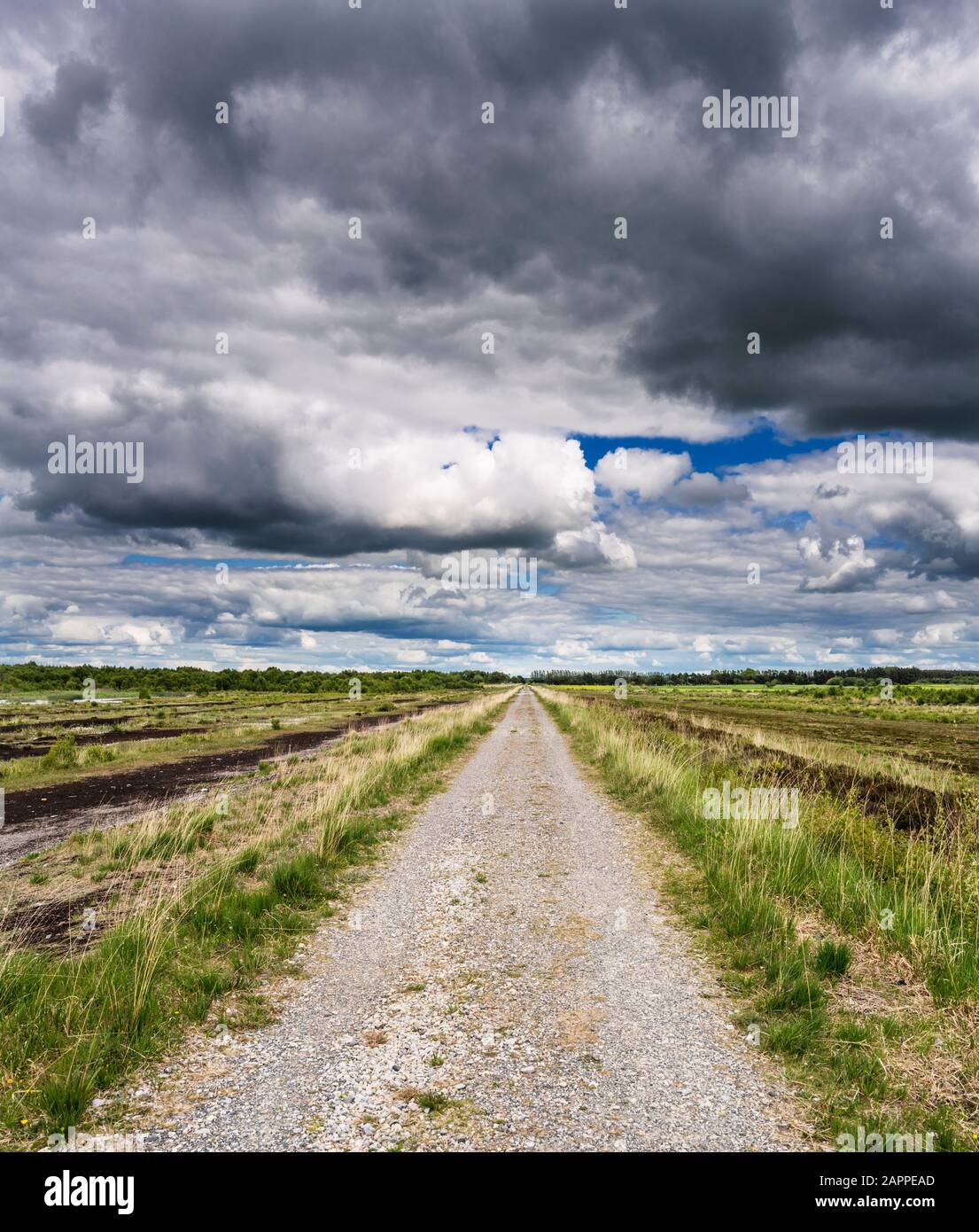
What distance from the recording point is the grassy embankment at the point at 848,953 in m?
4.70

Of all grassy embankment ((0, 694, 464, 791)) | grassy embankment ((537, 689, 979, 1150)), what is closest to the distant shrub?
grassy embankment ((0, 694, 464, 791))

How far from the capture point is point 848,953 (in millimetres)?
6750

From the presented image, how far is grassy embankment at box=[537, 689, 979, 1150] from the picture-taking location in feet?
15.4

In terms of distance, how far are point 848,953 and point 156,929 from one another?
7258 mm

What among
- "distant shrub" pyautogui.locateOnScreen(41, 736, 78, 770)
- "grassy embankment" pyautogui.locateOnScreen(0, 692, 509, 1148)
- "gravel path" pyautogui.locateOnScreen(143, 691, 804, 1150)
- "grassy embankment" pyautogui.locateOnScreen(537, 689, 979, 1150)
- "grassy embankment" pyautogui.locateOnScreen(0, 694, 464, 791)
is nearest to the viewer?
"gravel path" pyautogui.locateOnScreen(143, 691, 804, 1150)

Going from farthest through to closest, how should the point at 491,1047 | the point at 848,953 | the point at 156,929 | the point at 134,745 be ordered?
the point at 134,745, the point at 156,929, the point at 848,953, the point at 491,1047

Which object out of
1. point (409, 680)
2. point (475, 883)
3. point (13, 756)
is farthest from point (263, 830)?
point (409, 680)

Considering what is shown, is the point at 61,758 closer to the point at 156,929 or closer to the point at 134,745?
the point at 134,745

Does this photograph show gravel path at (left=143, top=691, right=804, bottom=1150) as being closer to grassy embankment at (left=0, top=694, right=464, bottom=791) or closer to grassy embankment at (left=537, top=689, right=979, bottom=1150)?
grassy embankment at (left=537, top=689, right=979, bottom=1150)

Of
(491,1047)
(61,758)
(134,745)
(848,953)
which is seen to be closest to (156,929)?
(491,1047)

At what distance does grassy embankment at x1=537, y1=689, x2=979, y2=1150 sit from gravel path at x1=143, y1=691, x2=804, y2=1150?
1.54 ft

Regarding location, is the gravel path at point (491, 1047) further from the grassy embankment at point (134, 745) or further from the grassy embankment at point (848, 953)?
the grassy embankment at point (134, 745)

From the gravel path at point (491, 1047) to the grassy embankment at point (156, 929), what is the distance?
57 cm
